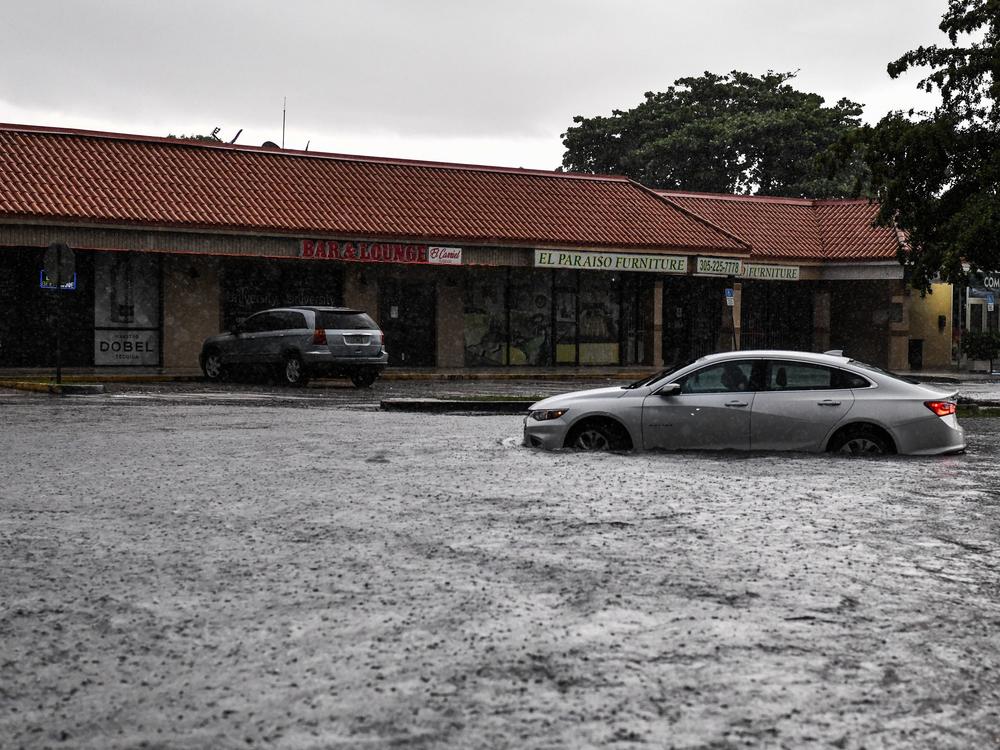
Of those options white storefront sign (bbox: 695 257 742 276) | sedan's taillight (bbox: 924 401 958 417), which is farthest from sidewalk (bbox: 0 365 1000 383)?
sedan's taillight (bbox: 924 401 958 417)

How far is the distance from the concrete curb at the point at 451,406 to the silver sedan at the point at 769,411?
6583mm

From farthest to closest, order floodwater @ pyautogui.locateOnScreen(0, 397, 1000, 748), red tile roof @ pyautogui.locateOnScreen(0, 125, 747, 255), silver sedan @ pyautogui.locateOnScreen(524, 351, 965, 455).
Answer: red tile roof @ pyautogui.locateOnScreen(0, 125, 747, 255) → silver sedan @ pyautogui.locateOnScreen(524, 351, 965, 455) → floodwater @ pyautogui.locateOnScreen(0, 397, 1000, 748)

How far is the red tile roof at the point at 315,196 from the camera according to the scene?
3134cm

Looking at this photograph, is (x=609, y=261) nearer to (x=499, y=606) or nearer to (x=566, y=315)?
(x=566, y=315)

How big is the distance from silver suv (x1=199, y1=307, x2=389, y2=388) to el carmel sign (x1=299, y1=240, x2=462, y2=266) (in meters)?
5.43

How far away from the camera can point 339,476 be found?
1097 cm

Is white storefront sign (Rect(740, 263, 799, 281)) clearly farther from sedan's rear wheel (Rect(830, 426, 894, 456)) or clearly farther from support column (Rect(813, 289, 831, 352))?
sedan's rear wheel (Rect(830, 426, 894, 456))

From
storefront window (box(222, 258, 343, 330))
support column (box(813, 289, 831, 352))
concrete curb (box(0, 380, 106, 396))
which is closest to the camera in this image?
concrete curb (box(0, 380, 106, 396))

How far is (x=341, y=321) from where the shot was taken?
87.0 feet

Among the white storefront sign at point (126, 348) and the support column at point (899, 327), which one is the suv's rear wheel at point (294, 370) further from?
the support column at point (899, 327)

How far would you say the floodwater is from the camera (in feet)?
14.5

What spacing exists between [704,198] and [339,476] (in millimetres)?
35573

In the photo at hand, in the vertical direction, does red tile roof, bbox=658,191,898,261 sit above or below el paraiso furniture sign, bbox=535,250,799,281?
above

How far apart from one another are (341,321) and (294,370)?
138 centimetres
